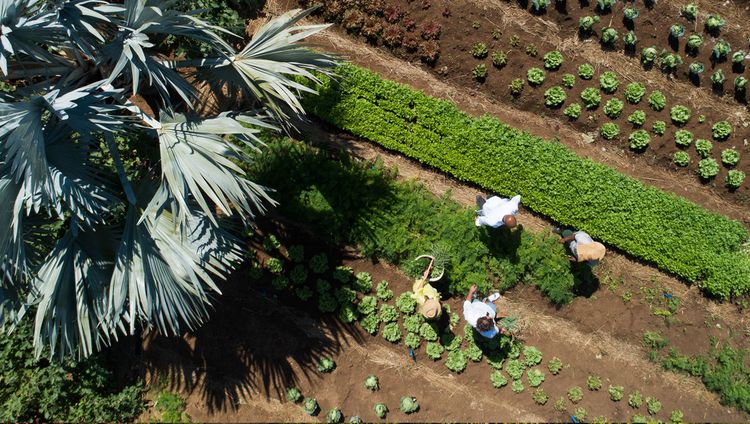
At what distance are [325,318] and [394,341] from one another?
47.0 inches

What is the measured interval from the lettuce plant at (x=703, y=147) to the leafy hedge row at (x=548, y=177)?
0.94 metres

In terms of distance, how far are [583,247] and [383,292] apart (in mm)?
3241

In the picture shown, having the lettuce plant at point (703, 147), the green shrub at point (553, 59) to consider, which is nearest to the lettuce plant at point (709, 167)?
the lettuce plant at point (703, 147)

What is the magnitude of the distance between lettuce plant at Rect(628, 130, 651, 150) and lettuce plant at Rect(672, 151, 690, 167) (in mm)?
520

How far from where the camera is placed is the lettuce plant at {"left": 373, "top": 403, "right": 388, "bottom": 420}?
7973mm

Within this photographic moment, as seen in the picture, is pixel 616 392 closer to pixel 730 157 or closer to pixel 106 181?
pixel 730 157

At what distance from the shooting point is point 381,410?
314 inches

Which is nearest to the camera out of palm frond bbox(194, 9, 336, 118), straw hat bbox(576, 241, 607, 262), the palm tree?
the palm tree

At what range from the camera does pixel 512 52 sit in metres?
8.47

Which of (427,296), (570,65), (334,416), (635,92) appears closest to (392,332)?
(427,296)

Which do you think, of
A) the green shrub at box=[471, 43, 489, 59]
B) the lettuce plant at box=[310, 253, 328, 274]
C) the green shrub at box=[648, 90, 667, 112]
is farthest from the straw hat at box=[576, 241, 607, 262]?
the lettuce plant at box=[310, 253, 328, 274]

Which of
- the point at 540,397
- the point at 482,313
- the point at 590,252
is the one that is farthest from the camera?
the point at 540,397

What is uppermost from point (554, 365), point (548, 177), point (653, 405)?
point (548, 177)

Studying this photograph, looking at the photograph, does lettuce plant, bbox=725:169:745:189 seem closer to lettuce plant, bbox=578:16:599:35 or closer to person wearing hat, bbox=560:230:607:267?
person wearing hat, bbox=560:230:607:267
